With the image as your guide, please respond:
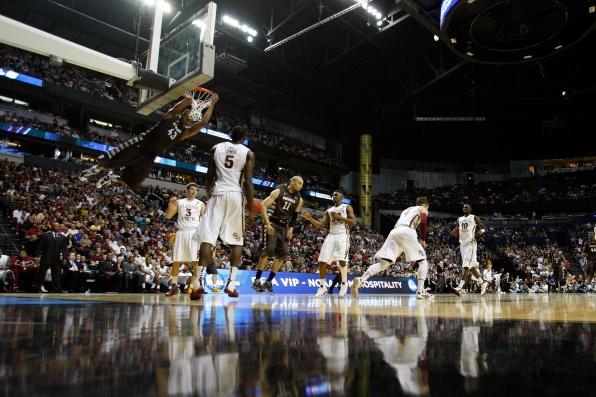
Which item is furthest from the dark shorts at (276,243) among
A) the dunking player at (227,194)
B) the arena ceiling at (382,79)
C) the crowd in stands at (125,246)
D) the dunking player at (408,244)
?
the arena ceiling at (382,79)

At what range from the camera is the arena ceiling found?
23.9 meters

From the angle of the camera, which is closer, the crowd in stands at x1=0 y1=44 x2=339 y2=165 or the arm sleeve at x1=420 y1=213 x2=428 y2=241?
the arm sleeve at x1=420 y1=213 x2=428 y2=241

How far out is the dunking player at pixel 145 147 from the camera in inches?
331

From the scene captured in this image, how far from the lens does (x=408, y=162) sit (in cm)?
4403

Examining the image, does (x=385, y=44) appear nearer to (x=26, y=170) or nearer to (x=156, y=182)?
(x=156, y=182)

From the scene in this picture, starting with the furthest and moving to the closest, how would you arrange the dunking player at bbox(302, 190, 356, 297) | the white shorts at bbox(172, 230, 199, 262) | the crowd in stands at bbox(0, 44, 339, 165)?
the crowd in stands at bbox(0, 44, 339, 165)
the dunking player at bbox(302, 190, 356, 297)
the white shorts at bbox(172, 230, 199, 262)

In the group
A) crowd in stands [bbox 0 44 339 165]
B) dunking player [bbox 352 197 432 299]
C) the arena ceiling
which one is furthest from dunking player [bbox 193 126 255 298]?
crowd in stands [bbox 0 44 339 165]

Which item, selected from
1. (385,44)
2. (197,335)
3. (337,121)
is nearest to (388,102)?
(337,121)

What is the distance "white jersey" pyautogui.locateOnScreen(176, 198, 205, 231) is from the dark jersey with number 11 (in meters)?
1.33

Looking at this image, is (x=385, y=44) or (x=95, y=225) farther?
(x=385, y=44)

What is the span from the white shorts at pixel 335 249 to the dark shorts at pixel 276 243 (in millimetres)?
1052

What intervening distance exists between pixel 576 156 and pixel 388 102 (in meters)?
20.7

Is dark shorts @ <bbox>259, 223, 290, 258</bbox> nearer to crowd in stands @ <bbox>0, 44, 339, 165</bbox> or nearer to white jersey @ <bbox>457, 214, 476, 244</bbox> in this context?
white jersey @ <bbox>457, 214, 476, 244</bbox>

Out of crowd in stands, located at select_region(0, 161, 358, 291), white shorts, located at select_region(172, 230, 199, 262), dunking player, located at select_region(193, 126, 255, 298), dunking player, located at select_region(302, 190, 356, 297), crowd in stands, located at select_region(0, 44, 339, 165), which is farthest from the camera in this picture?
crowd in stands, located at select_region(0, 44, 339, 165)
